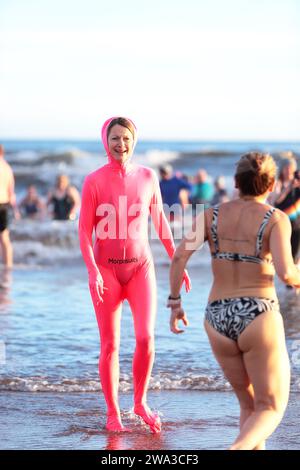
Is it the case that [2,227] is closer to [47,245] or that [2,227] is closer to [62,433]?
[47,245]

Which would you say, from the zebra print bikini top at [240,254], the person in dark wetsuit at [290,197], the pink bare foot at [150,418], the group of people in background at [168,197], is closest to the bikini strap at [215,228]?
the zebra print bikini top at [240,254]

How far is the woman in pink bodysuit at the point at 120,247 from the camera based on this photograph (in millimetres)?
6277

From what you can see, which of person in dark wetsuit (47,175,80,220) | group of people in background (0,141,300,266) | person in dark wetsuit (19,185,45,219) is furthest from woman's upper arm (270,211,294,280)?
person in dark wetsuit (19,185,45,219)

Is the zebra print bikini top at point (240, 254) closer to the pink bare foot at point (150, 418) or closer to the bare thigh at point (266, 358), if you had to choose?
the bare thigh at point (266, 358)

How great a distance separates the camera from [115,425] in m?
6.43

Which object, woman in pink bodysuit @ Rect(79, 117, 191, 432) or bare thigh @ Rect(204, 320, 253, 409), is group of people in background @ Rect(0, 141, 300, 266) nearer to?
woman in pink bodysuit @ Rect(79, 117, 191, 432)

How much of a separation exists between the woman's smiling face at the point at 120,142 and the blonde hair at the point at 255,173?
1485mm

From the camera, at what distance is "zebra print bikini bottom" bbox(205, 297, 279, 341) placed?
4852 mm

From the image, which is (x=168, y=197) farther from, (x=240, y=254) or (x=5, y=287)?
(x=240, y=254)

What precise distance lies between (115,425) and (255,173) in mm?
2247

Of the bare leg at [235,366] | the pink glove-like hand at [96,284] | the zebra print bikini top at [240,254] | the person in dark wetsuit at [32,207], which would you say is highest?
the zebra print bikini top at [240,254]

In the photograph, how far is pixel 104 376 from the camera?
6418 mm

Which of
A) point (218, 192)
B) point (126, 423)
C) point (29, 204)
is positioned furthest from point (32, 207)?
point (126, 423)

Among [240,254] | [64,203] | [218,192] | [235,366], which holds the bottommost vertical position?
[218,192]
